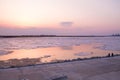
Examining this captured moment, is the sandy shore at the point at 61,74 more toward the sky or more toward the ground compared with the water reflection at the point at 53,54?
more toward the sky

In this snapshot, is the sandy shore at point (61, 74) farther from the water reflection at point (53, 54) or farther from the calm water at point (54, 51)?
the calm water at point (54, 51)

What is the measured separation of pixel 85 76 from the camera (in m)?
6.30

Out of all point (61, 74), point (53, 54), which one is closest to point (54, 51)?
point (53, 54)

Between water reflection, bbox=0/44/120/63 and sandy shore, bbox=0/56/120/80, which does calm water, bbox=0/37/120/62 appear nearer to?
water reflection, bbox=0/44/120/63

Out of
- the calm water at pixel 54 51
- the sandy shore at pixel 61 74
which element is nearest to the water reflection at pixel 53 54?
the calm water at pixel 54 51

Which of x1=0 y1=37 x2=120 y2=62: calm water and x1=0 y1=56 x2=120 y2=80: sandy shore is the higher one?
x1=0 y1=56 x2=120 y2=80: sandy shore

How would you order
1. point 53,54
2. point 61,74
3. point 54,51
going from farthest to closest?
point 54,51 → point 53,54 → point 61,74

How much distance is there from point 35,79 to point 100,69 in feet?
9.66

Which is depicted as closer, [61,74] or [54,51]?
[61,74]

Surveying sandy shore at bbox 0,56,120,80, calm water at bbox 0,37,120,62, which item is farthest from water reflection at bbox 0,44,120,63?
sandy shore at bbox 0,56,120,80

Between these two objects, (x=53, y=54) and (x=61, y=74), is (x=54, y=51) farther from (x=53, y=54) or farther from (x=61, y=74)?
(x=61, y=74)

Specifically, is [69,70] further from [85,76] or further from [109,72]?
[109,72]

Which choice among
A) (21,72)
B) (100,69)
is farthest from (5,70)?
(100,69)

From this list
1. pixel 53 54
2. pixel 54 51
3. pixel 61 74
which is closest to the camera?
pixel 61 74
